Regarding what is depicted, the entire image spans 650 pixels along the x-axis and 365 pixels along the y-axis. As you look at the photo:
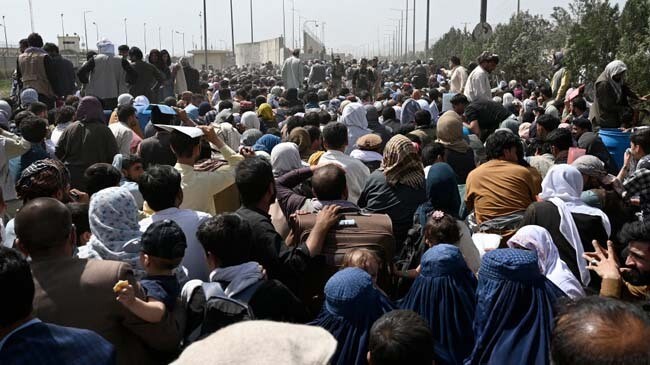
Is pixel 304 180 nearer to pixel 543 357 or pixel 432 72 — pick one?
pixel 543 357

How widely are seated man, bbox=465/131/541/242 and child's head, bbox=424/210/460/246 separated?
1104mm

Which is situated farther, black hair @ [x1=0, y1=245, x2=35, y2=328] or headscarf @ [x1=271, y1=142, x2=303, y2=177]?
headscarf @ [x1=271, y1=142, x2=303, y2=177]

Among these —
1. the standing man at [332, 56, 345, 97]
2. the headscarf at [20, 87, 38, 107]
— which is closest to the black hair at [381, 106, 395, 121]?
the headscarf at [20, 87, 38, 107]

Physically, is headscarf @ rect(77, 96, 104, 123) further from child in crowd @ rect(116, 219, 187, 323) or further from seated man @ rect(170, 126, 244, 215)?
child in crowd @ rect(116, 219, 187, 323)

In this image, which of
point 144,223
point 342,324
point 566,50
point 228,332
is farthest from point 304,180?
point 566,50

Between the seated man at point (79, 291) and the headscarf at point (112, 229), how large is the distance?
0.36 meters

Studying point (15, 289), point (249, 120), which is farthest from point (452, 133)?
point (15, 289)

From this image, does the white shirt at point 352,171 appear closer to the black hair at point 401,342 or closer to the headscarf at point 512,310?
the headscarf at point 512,310

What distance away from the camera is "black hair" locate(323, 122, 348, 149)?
578 centimetres

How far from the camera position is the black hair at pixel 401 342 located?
2498 millimetres

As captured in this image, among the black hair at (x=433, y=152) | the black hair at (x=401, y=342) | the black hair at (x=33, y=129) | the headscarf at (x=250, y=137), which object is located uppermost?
the black hair at (x=33, y=129)

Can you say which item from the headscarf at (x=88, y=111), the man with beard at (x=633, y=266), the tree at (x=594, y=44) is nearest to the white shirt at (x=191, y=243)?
the man with beard at (x=633, y=266)

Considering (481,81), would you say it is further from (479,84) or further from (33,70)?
(33,70)

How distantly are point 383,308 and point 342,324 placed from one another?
0.22 m
